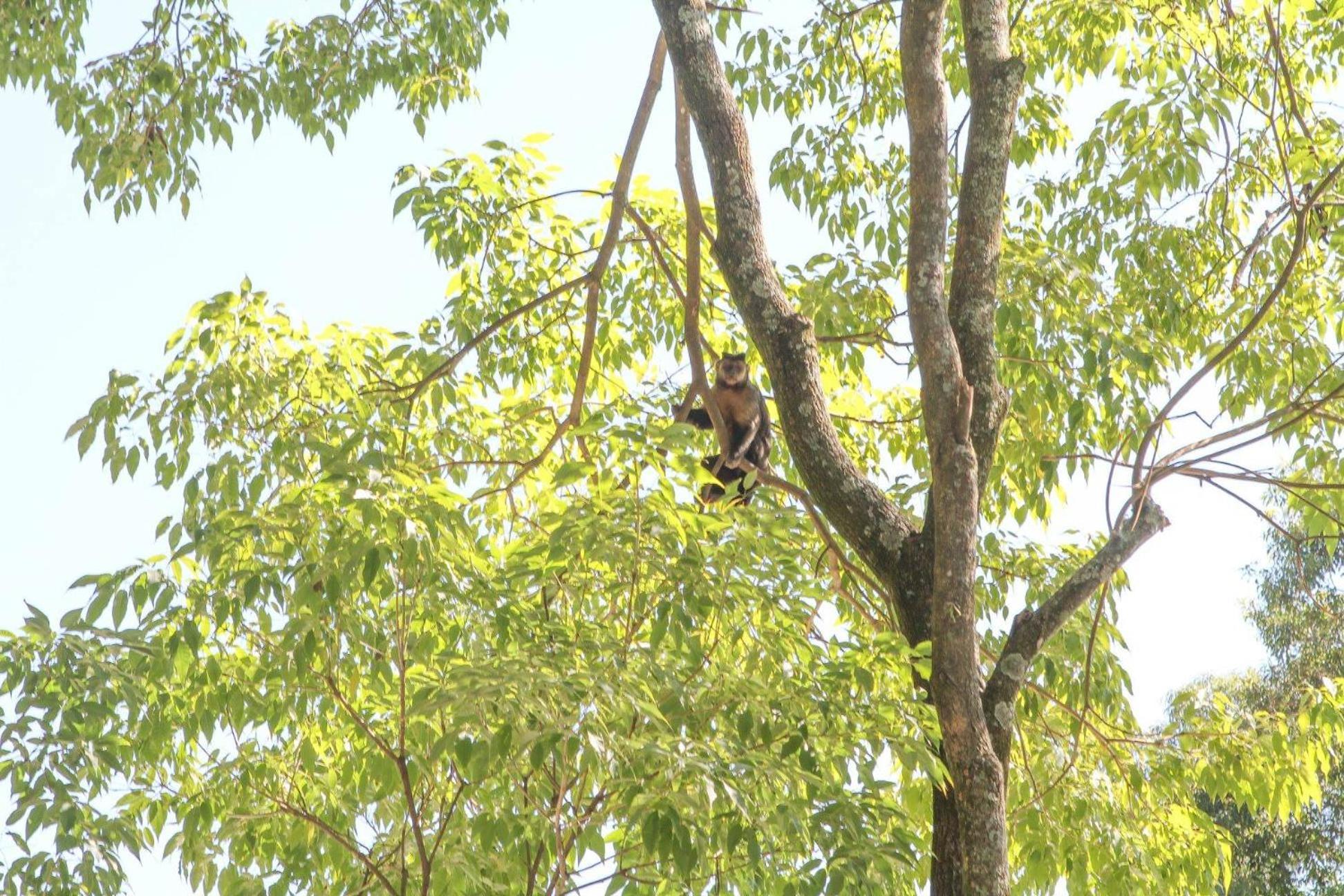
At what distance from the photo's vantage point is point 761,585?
338 cm

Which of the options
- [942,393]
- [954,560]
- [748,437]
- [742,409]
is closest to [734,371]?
[742,409]

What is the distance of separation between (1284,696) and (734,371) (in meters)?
11.2

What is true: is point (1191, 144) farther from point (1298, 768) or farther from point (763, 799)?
point (763, 799)

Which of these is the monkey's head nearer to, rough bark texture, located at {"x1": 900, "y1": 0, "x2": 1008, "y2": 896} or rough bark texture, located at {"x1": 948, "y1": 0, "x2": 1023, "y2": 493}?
rough bark texture, located at {"x1": 948, "y1": 0, "x2": 1023, "y2": 493}

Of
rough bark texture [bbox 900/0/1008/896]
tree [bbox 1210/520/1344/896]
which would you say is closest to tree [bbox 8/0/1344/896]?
rough bark texture [bbox 900/0/1008/896]

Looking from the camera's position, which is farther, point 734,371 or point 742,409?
point 742,409

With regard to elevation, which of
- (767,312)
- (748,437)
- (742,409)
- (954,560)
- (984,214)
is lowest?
(954,560)

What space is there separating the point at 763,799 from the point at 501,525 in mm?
2456

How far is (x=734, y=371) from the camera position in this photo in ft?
19.8

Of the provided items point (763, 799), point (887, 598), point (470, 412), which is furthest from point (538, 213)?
point (763, 799)

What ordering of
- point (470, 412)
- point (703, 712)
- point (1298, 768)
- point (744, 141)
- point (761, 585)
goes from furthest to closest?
point (470, 412) → point (1298, 768) → point (744, 141) → point (761, 585) → point (703, 712)

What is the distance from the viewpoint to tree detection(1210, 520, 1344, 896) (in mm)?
15688

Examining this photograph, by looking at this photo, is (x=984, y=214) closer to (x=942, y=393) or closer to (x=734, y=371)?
(x=942, y=393)

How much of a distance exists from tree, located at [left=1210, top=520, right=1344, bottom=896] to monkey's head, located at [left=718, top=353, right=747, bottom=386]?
10.5 metres
